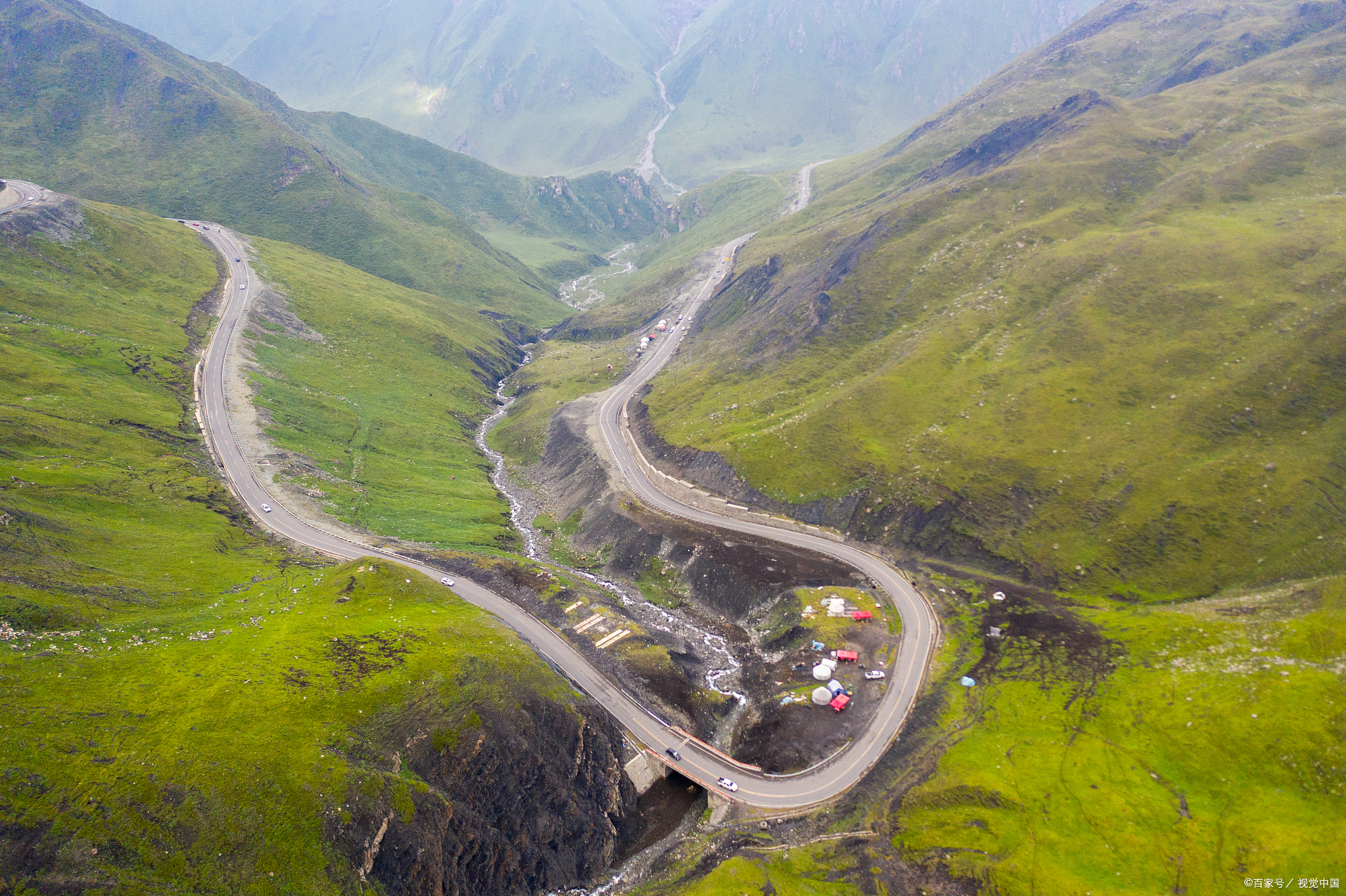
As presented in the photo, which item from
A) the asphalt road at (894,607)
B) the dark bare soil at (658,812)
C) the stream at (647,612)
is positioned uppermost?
the asphalt road at (894,607)

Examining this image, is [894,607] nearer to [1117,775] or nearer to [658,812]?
[1117,775]

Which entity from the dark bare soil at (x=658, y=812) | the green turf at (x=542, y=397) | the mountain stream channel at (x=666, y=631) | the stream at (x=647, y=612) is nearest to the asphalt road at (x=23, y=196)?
the green turf at (x=542, y=397)

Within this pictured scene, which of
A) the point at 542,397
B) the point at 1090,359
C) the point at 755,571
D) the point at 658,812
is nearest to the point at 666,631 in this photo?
the point at 755,571

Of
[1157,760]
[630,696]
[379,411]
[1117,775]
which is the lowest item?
[630,696]

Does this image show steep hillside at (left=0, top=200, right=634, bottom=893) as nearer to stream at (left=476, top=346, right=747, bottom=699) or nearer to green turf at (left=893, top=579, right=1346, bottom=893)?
stream at (left=476, top=346, right=747, bottom=699)

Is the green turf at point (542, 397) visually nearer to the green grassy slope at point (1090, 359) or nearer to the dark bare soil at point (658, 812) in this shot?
the green grassy slope at point (1090, 359)

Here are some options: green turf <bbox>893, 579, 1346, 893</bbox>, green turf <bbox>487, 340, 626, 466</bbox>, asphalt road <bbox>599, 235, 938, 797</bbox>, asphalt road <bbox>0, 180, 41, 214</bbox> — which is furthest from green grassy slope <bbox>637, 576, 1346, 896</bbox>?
asphalt road <bbox>0, 180, 41, 214</bbox>

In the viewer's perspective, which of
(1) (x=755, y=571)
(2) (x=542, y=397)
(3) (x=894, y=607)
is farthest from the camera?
(2) (x=542, y=397)
